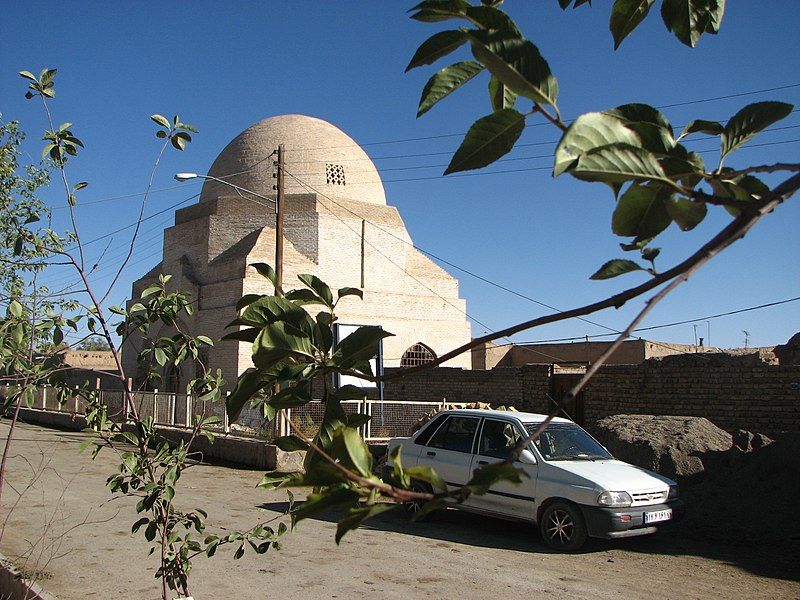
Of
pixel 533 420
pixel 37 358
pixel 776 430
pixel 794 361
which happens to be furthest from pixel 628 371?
pixel 37 358

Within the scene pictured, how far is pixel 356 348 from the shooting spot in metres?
1.21

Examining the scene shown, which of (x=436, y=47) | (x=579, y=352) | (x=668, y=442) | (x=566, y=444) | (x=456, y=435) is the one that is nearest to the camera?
(x=436, y=47)

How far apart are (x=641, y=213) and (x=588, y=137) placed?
19 centimetres

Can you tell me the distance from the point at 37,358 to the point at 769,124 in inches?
156

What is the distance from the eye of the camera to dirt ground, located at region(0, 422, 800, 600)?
5574mm

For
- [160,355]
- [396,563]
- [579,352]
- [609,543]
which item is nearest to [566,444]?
[609,543]

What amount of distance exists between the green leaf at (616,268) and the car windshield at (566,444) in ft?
23.4

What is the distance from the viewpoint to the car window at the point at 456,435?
834 centimetres

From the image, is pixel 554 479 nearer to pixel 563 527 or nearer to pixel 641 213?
pixel 563 527

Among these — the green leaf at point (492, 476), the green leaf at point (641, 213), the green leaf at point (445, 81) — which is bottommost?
the green leaf at point (492, 476)

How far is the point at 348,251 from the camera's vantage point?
27.5 meters

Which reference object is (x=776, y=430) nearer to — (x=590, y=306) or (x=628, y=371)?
(x=628, y=371)

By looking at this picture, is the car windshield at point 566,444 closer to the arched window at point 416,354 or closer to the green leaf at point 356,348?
the green leaf at point 356,348

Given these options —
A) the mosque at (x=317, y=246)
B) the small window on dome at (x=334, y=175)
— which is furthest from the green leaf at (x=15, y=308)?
the small window on dome at (x=334, y=175)
